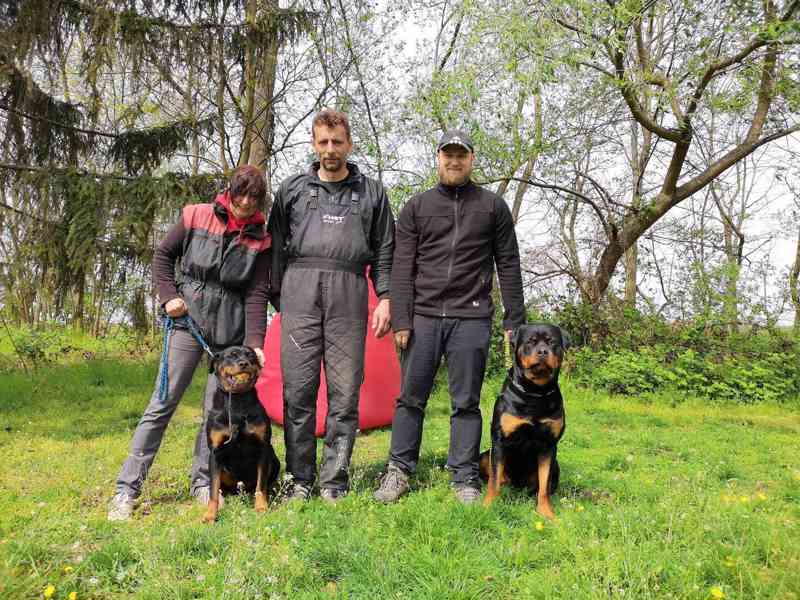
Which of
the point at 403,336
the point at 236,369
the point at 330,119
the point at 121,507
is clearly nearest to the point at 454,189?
the point at 330,119

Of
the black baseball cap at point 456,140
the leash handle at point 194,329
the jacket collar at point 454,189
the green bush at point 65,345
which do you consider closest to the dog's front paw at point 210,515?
the leash handle at point 194,329

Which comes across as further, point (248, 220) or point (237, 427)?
point (248, 220)

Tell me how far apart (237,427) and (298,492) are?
1.74 ft

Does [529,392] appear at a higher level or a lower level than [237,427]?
higher

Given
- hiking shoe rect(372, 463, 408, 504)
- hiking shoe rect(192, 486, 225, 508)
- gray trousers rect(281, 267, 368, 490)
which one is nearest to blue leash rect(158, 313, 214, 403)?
gray trousers rect(281, 267, 368, 490)

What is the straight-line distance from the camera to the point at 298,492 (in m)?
3.40

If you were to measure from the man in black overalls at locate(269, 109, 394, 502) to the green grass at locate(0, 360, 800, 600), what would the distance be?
14.4 inches

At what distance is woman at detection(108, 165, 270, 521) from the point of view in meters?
3.42

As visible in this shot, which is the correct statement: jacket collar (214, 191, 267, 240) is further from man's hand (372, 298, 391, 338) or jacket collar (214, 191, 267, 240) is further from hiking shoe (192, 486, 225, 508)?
hiking shoe (192, 486, 225, 508)

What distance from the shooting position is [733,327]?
9.05 metres

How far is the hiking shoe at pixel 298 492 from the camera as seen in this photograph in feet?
11.0

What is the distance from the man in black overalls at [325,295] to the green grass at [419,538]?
0.37m

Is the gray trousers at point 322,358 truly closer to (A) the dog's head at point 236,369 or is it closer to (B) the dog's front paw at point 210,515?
(A) the dog's head at point 236,369

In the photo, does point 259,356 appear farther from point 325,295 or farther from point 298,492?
point 298,492
